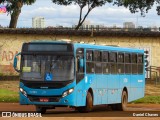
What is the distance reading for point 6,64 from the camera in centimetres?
4338

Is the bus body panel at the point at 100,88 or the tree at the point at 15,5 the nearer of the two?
the bus body panel at the point at 100,88

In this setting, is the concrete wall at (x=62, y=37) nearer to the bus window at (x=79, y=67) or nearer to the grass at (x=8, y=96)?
the grass at (x=8, y=96)

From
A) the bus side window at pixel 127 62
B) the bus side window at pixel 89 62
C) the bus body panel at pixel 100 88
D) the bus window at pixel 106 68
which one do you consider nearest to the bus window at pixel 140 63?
the bus body panel at pixel 100 88

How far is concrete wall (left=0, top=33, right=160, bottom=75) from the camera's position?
143 feet

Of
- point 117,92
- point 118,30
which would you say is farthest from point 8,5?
point 117,92

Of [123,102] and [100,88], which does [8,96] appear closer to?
[123,102]

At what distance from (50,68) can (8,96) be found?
1195 cm

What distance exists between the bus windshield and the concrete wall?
22.8 m

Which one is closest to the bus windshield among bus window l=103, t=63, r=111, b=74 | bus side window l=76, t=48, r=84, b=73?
bus side window l=76, t=48, r=84, b=73

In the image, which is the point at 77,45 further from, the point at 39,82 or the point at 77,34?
the point at 77,34

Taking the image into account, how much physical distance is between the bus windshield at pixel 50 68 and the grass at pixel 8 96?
9515 millimetres

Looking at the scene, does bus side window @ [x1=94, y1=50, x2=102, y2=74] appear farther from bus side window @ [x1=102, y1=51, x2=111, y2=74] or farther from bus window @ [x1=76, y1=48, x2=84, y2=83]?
bus window @ [x1=76, y1=48, x2=84, y2=83]

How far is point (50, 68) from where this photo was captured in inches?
811

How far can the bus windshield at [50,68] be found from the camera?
2062 cm
